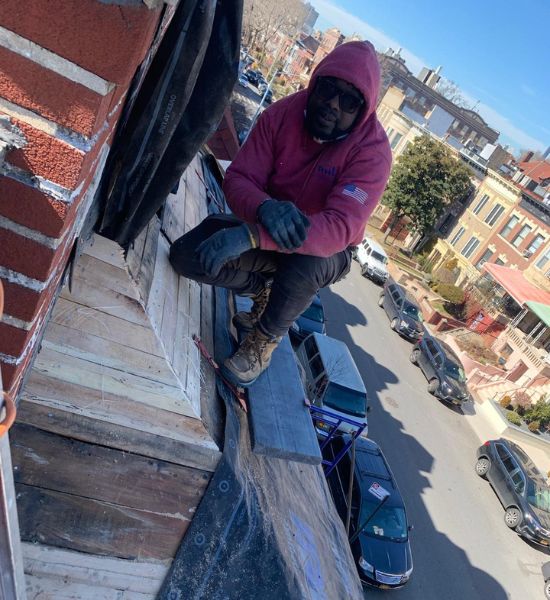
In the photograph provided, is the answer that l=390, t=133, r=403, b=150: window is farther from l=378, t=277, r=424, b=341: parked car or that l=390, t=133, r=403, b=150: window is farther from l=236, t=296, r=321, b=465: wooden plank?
l=236, t=296, r=321, b=465: wooden plank

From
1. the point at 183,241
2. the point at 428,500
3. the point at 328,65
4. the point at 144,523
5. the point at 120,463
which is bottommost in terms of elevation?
the point at 428,500

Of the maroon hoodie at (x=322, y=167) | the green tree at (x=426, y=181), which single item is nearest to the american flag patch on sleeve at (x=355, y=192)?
the maroon hoodie at (x=322, y=167)

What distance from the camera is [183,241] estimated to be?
312 centimetres

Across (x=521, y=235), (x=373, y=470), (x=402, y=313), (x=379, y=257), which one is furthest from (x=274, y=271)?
(x=521, y=235)

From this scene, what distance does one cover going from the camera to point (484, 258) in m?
29.7

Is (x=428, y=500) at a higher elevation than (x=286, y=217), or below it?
below

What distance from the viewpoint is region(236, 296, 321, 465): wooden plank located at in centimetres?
300

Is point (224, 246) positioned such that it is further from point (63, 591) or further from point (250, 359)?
point (63, 591)

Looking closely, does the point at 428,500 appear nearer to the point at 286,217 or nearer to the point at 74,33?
the point at 286,217

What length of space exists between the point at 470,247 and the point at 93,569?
105 ft

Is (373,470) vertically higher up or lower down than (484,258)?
lower down

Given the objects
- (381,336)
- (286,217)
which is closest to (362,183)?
(286,217)

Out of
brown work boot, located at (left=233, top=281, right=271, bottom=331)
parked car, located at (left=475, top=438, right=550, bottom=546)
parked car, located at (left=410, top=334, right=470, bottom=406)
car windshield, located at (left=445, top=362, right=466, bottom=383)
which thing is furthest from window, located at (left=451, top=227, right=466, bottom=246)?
brown work boot, located at (left=233, top=281, right=271, bottom=331)

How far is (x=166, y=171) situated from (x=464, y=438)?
1678 centimetres
